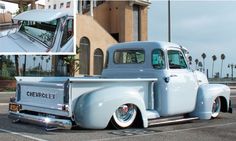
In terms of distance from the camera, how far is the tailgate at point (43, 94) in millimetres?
9005

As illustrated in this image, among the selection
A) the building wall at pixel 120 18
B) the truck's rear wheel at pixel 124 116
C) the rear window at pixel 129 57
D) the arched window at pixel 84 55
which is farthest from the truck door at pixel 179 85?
the building wall at pixel 120 18

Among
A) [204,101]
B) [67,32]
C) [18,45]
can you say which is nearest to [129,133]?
[204,101]

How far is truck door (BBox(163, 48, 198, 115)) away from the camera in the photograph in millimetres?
10586

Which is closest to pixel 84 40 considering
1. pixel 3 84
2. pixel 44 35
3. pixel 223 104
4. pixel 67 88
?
pixel 44 35

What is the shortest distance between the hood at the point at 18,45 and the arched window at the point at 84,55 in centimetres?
1271

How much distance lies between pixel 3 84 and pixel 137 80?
1169 inches

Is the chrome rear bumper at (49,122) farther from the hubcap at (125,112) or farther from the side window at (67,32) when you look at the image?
the side window at (67,32)

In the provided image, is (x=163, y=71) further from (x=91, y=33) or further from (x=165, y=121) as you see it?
(x=91, y=33)

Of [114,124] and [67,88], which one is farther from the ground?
[67,88]

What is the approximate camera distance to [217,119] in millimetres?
12375

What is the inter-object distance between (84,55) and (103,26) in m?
13.2

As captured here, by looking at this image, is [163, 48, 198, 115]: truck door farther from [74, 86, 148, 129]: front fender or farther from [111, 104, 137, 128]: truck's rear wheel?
[74, 86, 148, 129]: front fender

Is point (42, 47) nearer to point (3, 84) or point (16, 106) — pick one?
point (3, 84)

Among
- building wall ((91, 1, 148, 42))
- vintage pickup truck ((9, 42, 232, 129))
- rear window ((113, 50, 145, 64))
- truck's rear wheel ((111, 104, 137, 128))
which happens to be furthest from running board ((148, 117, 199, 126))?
building wall ((91, 1, 148, 42))
